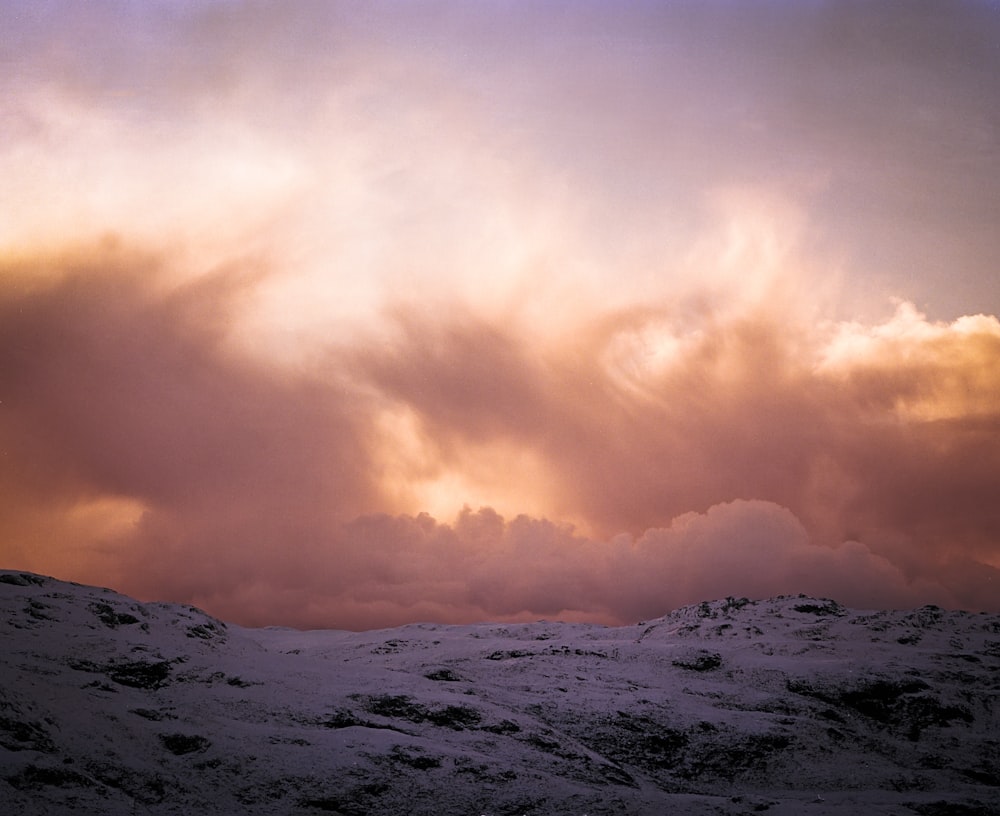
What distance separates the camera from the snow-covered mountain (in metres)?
68.4

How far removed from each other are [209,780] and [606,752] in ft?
162

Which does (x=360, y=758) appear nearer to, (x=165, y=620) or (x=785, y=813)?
(x=785, y=813)

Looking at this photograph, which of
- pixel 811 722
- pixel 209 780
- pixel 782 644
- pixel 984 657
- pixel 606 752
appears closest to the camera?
pixel 209 780

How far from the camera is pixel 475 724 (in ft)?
310

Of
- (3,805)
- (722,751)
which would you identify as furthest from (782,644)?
(3,805)

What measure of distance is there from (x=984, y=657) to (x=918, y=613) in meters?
41.8

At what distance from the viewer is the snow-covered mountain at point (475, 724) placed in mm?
68438

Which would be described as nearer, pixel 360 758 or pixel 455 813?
pixel 455 813

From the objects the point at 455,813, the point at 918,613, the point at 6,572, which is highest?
the point at 918,613

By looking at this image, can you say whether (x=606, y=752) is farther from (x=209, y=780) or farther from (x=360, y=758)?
(x=209, y=780)

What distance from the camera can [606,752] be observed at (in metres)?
97.6

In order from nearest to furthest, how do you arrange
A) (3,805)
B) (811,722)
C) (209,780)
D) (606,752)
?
1. (3,805)
2. (209,780)
3. (606,752)
4. (811,722)

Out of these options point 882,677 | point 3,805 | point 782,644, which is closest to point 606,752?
point 882,677

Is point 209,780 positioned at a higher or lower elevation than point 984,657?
lower
